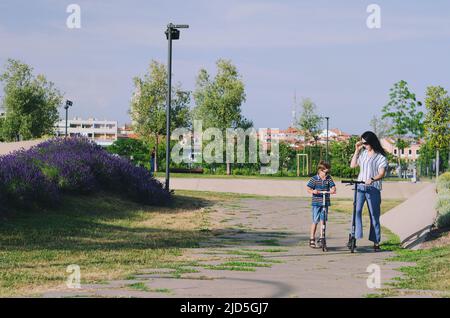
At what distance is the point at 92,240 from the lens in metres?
11.6

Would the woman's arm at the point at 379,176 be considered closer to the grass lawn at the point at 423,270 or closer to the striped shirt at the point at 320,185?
the striped shirt at the point at 320,185

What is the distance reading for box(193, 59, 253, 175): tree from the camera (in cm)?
5694

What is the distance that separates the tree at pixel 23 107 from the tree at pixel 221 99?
12.5m

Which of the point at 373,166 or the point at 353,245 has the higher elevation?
the point at 373,166

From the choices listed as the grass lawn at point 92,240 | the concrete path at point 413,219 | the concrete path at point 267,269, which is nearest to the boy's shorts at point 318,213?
the concrete path at point 267,269

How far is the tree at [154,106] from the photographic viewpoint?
180ft

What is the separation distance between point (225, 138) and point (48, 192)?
4172cm

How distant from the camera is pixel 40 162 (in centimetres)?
1730

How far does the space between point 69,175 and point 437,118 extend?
35.2 meters

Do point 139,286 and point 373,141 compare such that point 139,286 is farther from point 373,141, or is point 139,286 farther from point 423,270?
point 373,141

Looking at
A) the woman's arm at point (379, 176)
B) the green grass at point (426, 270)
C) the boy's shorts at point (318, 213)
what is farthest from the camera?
the boy's shorts at point (318, 213)

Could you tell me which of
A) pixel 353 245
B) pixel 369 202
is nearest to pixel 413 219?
pixel 369 202
